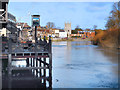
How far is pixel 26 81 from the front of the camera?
17.9m

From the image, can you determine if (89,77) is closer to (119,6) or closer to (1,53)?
(1,53)

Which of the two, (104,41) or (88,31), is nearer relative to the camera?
(104,41)

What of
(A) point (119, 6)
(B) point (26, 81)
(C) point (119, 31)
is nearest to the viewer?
(B) point (26, 81)

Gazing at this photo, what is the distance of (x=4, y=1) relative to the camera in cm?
2350

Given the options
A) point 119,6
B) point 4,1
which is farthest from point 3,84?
point 119,6

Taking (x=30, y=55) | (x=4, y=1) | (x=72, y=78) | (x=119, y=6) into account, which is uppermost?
(x=119, y=6)

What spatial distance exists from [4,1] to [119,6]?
42.1 m

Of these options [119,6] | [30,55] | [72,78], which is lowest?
[72,78]

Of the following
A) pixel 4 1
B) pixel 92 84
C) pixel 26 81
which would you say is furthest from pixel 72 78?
pixel 4 1

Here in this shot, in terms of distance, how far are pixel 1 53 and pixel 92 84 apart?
732cm

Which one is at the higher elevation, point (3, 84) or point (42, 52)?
point (42, 52)

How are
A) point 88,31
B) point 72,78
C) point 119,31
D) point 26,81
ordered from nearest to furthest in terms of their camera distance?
point 26,81 → point 72,78 → point 119,31 → point 88,31

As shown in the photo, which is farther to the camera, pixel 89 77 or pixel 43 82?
pixel 89 77

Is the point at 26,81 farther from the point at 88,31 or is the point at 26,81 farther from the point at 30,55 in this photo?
the point at 88,31
